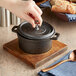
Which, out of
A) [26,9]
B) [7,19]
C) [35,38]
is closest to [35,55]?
[35,38]

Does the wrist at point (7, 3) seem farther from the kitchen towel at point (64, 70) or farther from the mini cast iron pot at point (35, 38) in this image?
the kitchen towel at point (64, 70)

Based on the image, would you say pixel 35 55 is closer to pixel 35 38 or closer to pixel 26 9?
pixel 35 38

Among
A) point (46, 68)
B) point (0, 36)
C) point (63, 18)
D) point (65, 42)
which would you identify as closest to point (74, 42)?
point (65, 42)

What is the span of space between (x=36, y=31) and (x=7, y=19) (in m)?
0.33

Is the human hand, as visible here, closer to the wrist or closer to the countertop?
the wrist

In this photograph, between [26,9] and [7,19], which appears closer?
[26,9]

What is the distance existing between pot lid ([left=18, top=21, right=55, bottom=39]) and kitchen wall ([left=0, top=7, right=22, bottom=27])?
0.76 ft

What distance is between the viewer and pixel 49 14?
137 centimetres

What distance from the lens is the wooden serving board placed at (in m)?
0.94

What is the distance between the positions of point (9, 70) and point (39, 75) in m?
0.13

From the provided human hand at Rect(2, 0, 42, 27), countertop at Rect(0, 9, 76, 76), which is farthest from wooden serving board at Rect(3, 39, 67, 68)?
human hand at Rect(2, 0, 42, 27)

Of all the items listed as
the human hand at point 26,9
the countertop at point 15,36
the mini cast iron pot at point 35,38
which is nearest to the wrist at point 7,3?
the human hand at point 26,9

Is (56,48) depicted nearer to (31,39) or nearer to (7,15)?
(31,39)

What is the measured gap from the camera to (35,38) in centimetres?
92
